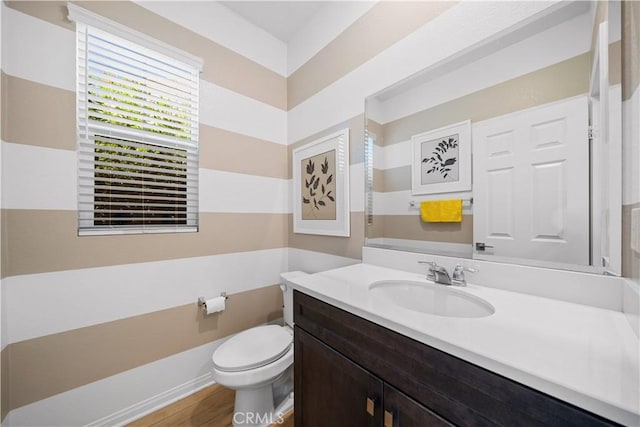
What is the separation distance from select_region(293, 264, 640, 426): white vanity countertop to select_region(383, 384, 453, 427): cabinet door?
0.18 meters

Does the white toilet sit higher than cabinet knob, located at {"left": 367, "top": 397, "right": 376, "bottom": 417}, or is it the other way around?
cabinet knob, located at {"left": 367, "top": 397, "right": 376, "bottom": 417}

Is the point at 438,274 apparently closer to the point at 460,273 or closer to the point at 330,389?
the point at 460,273

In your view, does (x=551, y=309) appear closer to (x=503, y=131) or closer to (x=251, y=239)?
(x=503, y=131)

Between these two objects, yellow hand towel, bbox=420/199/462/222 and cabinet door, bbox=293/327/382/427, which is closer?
cabinet door, bbox=293/327/382/427

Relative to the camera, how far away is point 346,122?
1561 mm

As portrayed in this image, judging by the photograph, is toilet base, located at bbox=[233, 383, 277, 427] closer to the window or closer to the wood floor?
the wood floor

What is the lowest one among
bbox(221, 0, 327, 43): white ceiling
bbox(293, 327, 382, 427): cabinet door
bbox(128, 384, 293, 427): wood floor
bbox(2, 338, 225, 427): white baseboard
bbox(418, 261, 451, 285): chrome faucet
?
bbox(128, 384, 293, 427): wood floor

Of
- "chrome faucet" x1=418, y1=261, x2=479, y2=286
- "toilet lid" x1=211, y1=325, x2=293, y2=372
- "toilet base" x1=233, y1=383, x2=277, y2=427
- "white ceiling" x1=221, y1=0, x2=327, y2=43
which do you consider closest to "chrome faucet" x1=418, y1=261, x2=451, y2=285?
"chrome faucet" x1=418, y1=261, x2=479, y2=286

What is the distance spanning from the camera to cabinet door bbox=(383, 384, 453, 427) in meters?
0.59

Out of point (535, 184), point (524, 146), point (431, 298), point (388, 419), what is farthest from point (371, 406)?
point (524, 146)

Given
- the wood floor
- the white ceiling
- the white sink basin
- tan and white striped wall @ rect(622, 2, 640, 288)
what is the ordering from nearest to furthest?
tan and white striped wall @ rect(622, 2, 640, 288) < the white sink basin < the wood floor < the white ceiling

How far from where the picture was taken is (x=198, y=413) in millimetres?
1401

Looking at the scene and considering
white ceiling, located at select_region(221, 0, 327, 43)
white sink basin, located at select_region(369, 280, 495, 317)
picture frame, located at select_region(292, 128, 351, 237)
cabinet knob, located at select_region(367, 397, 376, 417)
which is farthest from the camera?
white ceiling, located at select_region(221, 0, 327, 43)

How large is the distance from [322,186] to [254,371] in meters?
1.19
